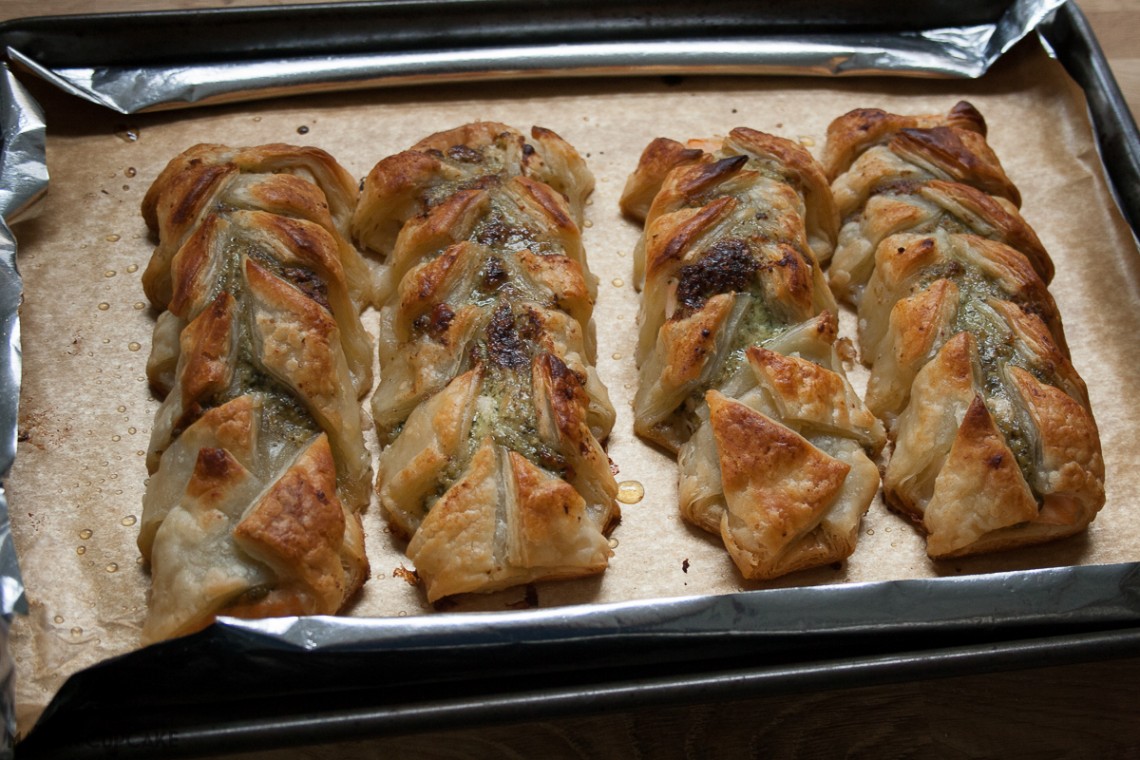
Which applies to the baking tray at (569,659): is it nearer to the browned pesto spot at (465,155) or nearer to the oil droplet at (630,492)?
the oil droplet at (630,492)

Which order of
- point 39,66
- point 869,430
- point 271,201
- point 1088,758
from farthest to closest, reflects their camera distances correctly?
1. point 39,66
2. point 271,201
3. point 869,430
4. point 1088,758

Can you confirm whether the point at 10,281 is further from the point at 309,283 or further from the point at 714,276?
the point at 714,276

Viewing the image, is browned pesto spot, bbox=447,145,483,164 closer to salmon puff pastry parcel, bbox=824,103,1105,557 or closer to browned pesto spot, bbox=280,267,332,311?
browned pesto spot, bbox=280,267,332,311

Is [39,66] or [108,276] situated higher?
[39,66]

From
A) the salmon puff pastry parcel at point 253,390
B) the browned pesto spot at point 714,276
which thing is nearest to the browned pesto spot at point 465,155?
the salmon puff pastry parcel at point 253,390

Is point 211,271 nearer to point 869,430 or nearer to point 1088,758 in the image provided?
point 869,430

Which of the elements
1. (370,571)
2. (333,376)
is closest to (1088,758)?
(370,571)

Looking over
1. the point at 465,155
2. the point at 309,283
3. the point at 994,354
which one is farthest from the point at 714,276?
the point at 309,283
